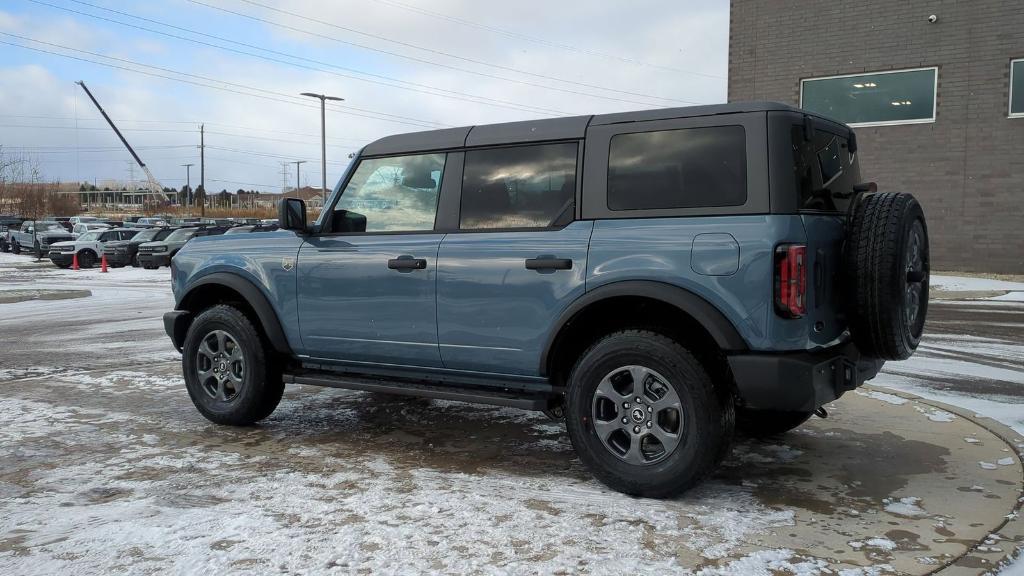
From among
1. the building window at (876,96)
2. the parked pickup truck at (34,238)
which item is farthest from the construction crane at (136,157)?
the building window at (876,96)

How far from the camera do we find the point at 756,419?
5.34 meters

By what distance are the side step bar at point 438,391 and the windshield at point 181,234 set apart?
24.8m

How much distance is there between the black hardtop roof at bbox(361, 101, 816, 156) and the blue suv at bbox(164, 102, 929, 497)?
2cm

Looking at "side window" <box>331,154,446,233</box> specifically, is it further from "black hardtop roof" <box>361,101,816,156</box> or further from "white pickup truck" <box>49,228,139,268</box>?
"white pickup truck" <box>49,228,139,268</box>

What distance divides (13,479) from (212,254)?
201cm

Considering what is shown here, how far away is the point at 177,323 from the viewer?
611 cm

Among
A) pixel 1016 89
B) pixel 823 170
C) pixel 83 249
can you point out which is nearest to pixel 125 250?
pixel 83 249

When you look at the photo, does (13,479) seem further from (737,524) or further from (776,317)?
(776,317)

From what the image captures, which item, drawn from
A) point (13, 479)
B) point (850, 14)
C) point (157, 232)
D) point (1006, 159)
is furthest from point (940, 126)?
point (157, 232)

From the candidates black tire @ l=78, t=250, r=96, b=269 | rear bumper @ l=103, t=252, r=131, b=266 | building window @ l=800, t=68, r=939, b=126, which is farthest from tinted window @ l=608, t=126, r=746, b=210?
black tire @ l=78, t=250, r=96, b=269

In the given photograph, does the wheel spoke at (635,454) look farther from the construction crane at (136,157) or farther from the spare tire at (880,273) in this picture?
the construction crane at (136,157)

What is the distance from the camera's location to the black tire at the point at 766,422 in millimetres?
5246

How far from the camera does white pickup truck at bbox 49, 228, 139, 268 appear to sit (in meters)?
29.0

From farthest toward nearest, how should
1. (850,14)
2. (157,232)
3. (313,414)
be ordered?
(157,232) < (850,14) < (313,414)
